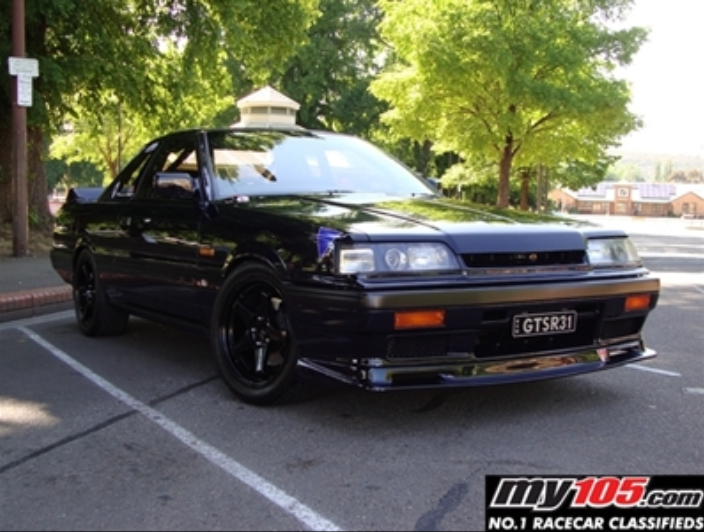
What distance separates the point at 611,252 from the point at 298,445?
203 cm

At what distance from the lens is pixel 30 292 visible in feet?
24.3

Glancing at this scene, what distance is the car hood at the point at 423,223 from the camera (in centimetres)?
348

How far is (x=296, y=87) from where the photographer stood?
121 feet

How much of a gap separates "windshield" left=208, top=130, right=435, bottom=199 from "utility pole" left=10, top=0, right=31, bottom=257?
638 centimetres

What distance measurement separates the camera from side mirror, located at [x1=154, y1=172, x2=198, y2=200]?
14.8 ft

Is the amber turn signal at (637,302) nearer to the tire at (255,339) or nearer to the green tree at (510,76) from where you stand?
the tire at (255,339)

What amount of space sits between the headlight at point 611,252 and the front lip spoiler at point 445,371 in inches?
22.3

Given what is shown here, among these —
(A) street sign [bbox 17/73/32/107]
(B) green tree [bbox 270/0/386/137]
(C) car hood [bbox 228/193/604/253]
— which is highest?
(B) green tree [bbox 270/0/386/137]

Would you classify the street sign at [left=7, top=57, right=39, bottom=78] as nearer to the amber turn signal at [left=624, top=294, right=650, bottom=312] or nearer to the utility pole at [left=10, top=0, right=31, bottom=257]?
the utility pole at [left=10, top=0, right=31, bottom=257]

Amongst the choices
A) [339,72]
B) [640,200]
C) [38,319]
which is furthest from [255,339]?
[640,200]

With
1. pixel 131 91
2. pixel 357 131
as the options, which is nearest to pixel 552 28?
pixel 131 91

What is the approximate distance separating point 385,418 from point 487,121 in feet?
52.0

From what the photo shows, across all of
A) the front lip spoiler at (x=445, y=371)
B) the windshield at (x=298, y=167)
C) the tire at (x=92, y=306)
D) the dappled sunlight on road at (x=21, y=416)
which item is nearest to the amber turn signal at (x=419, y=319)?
the front lip spoiler at (x=445, y=371)

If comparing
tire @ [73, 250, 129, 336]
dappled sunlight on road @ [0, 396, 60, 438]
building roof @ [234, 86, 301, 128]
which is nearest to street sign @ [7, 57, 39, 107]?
tire @ [73, 250, 129, 336]
